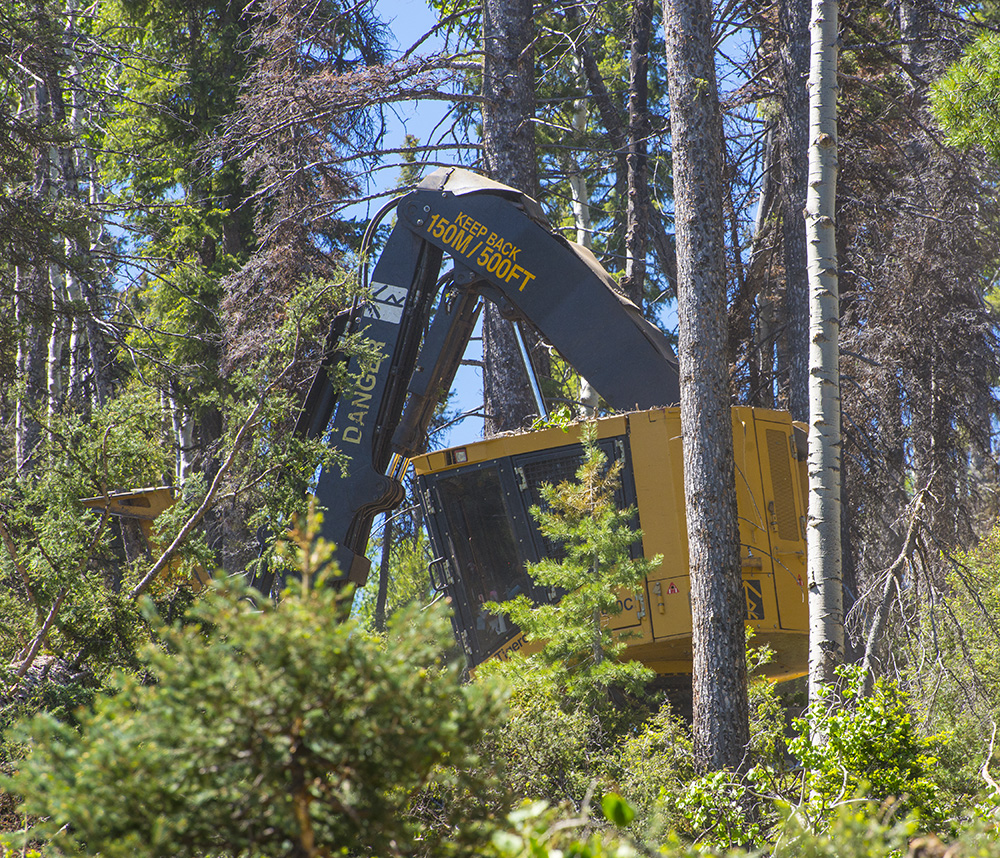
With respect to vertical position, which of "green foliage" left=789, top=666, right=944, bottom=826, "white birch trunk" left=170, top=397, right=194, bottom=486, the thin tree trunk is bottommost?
"green foliage" left=789, top=666, right=944, bottom=826

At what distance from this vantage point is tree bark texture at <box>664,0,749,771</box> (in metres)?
6.32

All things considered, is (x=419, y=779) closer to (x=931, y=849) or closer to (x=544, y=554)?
(x=931, y=849)

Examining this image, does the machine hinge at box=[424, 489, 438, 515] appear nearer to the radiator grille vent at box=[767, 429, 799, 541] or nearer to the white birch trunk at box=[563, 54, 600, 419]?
the radiator grille vent at box=[767, 429, 799, 541]

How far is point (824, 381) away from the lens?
6.43 metres

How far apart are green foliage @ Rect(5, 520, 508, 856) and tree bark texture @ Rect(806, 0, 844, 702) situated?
398cm

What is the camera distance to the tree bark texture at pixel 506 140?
12.1m

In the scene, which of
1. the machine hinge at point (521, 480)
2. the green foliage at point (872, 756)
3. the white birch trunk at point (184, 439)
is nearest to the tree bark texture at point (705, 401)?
the green foliage at point (872, 756)

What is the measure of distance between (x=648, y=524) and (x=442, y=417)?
9750mm

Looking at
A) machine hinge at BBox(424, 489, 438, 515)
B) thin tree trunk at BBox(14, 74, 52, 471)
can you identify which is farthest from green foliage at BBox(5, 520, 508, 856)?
thin tree trunk at BBox(14, 74, 52, 471)

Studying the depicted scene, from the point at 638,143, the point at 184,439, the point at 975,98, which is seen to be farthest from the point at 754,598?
the point at 184,439

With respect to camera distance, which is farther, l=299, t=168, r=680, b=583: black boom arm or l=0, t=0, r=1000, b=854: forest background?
l=299, t=168, r=680, b=583: black boom arm

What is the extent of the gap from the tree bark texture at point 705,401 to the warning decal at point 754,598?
2.44 ft

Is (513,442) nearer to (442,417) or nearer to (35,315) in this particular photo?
(35,315)

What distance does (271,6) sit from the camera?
41.1 feet
